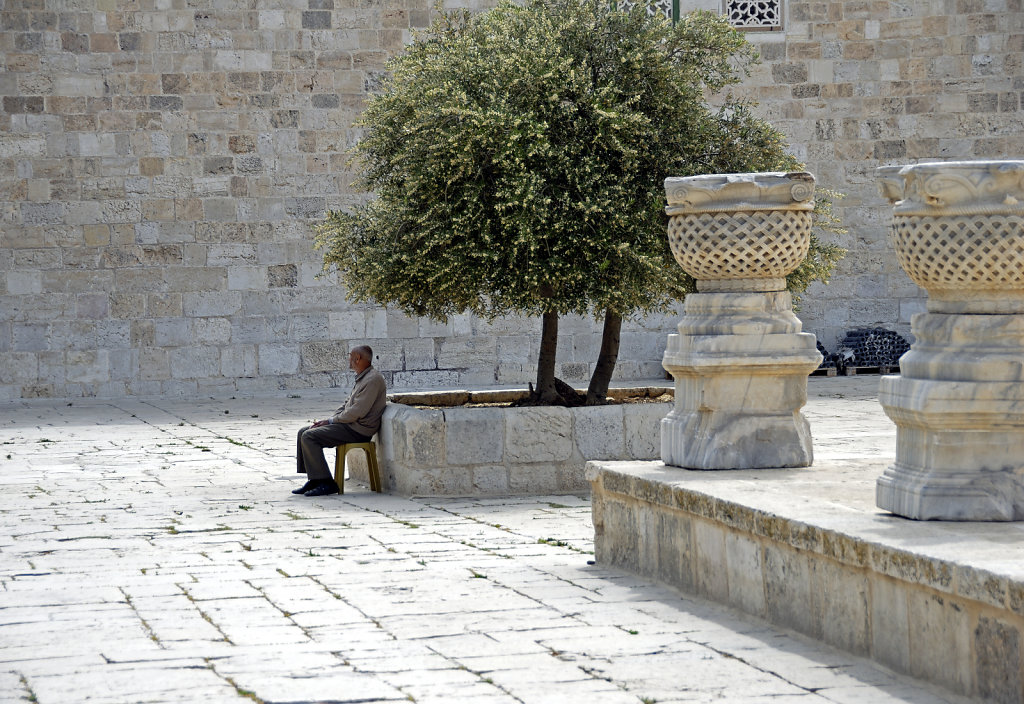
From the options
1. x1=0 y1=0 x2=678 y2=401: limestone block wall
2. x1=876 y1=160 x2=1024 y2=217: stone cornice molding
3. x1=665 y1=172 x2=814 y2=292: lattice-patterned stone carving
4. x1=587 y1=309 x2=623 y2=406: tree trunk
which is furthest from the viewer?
x1=0 y1=0 x2=678 y2=401: limestone block wall

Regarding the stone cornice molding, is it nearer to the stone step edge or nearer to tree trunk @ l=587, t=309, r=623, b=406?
the stone step edge

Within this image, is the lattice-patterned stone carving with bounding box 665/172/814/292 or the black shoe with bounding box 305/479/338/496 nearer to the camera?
the lattice-patterned stone carving with bounding box 665/172/814/292

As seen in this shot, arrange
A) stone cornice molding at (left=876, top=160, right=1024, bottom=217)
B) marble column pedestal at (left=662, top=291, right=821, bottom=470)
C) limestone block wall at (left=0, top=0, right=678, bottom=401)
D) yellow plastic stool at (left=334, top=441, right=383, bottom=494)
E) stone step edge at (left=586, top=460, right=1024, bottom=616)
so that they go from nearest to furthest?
stone step edge at (left=586, top=460, right=1024, bottom=616)
stone cornice molding at (left=876, top=160, right=1024, bottom=217)
marble column pedestal at (left=662, top=291, right=821, bottom=470)
yellow plastic stool at (left=334, top=441, right=383, bottom=494)
limestone block wall at (left=0, top=0, right=678, bottom=401)

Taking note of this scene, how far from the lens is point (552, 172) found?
8906mm

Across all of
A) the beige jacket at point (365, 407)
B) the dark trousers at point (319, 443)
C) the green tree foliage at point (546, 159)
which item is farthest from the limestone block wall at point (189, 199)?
the dark trousers at point (319, 443)

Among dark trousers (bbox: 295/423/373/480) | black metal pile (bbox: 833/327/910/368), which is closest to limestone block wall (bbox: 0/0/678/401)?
black metal pile (bbox: 833/327/910/368)

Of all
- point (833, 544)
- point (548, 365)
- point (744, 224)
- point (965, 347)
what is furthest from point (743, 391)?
point (548, 365)

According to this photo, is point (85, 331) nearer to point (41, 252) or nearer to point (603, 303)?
point (41, 252)

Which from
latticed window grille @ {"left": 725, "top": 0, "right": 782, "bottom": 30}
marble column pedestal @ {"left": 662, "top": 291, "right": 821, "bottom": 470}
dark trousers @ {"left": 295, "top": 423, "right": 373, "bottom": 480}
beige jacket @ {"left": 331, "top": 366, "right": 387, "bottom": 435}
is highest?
latticed window grille @ {"left": 725, "top": 0, "right": 782, "bottom": 30}

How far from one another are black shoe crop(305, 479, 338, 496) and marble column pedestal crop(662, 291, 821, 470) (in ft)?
10.1

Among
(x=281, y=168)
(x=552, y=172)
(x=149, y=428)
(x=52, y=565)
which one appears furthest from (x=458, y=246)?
(x=281, y=168)

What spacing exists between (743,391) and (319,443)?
346 centimetres

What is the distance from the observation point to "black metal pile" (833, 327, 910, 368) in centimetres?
1652

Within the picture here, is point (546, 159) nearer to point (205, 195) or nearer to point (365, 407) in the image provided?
point (365, 407)
